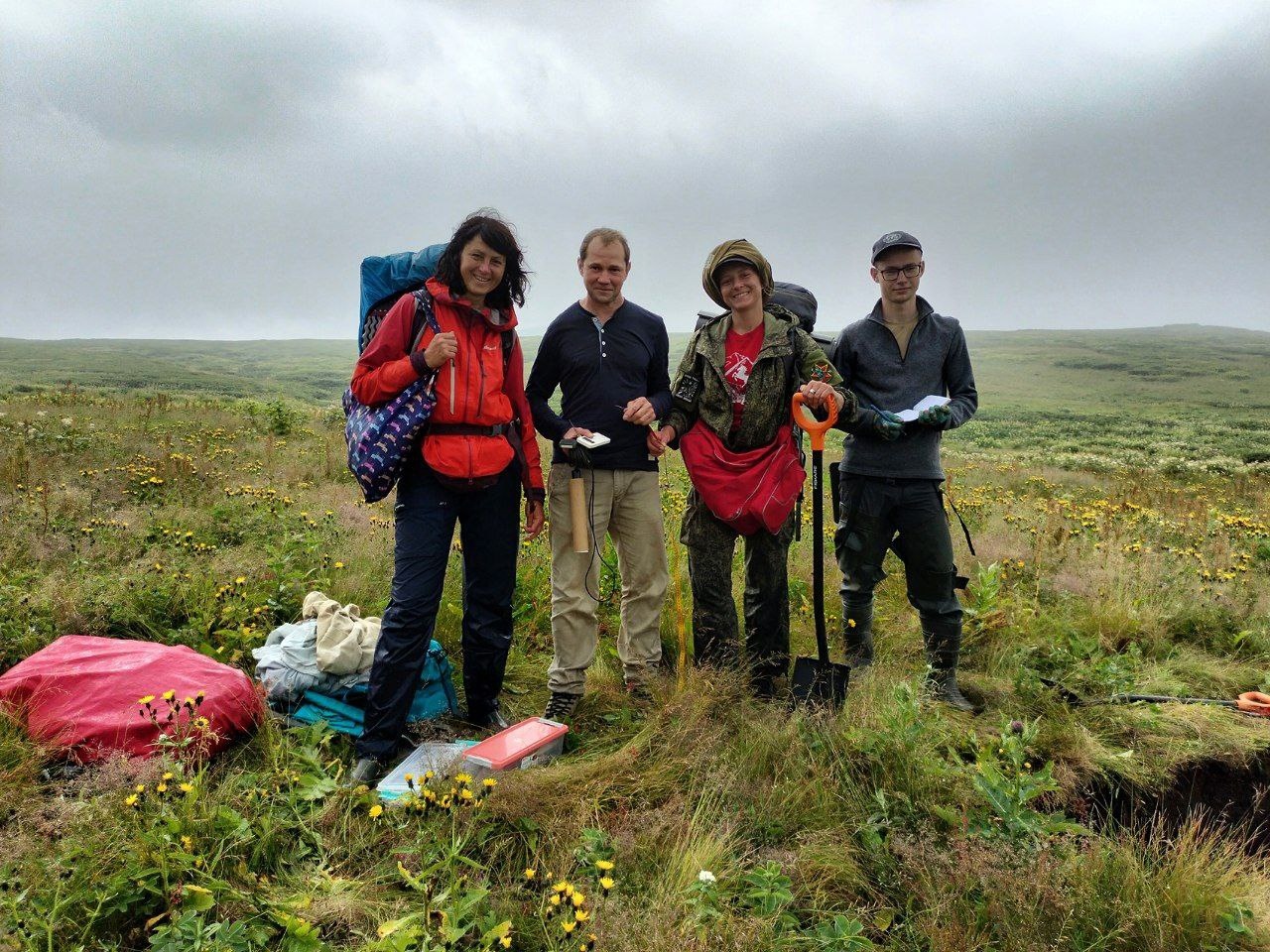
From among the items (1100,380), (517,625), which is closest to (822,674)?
(517,625)

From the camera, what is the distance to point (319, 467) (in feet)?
30.5

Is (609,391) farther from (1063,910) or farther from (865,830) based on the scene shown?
(1063,910)

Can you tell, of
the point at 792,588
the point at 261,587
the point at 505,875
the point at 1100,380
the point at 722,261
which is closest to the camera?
the point at 505,875

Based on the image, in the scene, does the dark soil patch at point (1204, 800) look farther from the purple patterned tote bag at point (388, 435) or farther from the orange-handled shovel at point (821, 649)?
the purple patterned tote bag at point (388, 435)

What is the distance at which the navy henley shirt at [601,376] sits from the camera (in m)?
3.80

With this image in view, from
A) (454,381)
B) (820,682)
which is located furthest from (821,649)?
(454,381)

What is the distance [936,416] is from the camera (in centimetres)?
393

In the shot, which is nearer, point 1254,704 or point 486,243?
point 486,243

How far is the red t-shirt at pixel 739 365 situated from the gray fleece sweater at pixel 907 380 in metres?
0.62

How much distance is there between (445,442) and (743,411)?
5.15 ft

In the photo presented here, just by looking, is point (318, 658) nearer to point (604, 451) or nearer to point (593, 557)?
point (593, 557)

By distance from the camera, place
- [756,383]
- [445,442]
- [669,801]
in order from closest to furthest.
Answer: [669,801] → [445,442] → [756,383]

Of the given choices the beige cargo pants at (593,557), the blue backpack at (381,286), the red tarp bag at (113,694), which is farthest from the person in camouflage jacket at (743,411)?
the red tarp bag at (113,694)

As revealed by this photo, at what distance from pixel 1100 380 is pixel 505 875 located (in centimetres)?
8416
